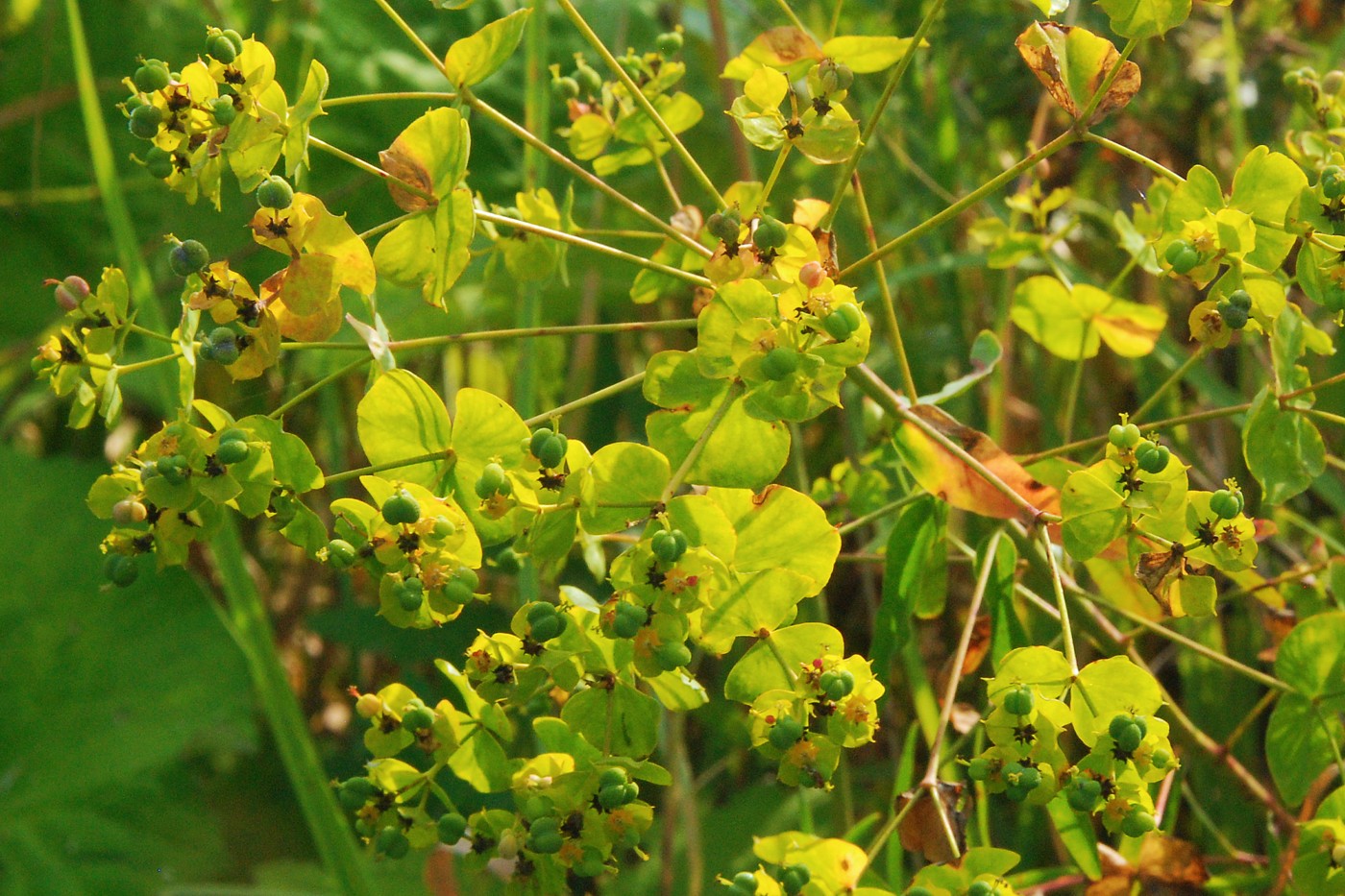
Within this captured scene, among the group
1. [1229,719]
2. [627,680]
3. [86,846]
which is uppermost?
[627,680]

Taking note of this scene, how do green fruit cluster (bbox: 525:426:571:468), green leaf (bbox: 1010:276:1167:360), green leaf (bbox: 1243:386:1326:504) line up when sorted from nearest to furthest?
green fruit cluster (bbox: 525:426:571:468), green leaf (bbox: 1243:386:1326:504), green leaf (bbox: 1010:276:1167:360)

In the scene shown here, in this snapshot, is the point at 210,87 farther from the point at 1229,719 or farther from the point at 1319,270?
the point at 1229,719

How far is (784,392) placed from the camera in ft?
1.48

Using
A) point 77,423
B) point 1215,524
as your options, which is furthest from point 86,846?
point 1215,524

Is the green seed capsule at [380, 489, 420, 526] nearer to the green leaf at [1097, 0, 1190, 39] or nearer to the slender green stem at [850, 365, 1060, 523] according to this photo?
the slender green stem at [850, 365, 1060, 523]

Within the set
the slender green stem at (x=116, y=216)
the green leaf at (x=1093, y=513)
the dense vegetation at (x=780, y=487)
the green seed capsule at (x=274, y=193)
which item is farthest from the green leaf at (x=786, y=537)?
the slender green stem at (x=116, y=216)

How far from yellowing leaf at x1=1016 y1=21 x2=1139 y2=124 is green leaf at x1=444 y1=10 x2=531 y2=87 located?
0.23 metres

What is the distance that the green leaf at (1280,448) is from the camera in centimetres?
55

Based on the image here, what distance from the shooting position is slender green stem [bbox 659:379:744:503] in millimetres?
456

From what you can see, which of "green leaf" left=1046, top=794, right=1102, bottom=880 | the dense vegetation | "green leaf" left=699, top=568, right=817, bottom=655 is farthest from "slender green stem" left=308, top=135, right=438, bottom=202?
"green leaf" left=1046, top=794, right=1102, bottom=880

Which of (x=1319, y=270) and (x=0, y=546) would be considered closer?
(x=1319, y=270)

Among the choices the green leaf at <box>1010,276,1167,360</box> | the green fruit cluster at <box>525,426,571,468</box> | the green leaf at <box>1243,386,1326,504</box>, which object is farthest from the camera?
the green leaf at <box>1010,276,1167,360</box>

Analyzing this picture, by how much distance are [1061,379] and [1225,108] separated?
0.36m

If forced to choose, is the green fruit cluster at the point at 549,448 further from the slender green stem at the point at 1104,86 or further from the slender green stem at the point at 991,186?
the slender green stem at the point at 1104,86
